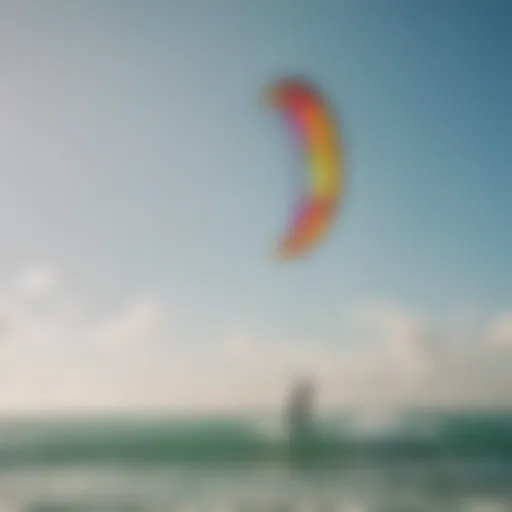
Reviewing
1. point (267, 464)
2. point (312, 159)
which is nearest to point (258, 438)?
point (267, 464)

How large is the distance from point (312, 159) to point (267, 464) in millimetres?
669

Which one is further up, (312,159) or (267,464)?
(312,159)

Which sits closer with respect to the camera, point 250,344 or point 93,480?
point 250,344

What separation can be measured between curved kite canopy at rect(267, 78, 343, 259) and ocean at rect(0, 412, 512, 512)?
394 millimetres

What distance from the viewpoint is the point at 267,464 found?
1.71 metres

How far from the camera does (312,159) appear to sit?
5.56 feet

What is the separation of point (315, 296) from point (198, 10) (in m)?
0.68

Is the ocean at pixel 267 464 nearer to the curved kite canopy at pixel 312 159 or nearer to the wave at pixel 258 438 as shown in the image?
→ the wave at pixel 258 438

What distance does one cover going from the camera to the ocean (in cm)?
168

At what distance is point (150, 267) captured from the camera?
168cm

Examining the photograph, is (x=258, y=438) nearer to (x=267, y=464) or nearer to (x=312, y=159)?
(x=267, y=464)

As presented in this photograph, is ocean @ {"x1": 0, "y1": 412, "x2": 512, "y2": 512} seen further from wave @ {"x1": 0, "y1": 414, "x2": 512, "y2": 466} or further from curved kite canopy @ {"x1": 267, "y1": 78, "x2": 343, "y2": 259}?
curved kite canopy @ {"x1": 267, "y1": 78, "x2": 343, "y2": 259}

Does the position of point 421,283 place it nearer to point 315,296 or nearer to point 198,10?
point 315,296

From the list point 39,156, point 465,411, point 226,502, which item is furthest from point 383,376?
point 39,156
